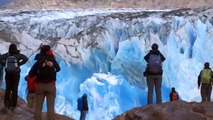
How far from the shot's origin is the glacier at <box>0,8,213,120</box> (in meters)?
14.9

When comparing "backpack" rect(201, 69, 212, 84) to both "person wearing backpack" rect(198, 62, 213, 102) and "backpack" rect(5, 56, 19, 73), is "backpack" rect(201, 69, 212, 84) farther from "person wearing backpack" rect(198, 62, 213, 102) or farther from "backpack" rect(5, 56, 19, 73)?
"backpack" rect(5, 56, 19, 73)

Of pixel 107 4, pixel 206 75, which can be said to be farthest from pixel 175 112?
pixel 107 4

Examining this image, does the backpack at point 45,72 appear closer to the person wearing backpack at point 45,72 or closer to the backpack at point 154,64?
the person wearing backpack at point 45,72

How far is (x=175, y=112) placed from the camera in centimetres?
514

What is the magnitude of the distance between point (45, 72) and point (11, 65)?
1034 mm

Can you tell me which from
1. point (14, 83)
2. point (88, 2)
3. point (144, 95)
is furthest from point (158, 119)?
point (88, 2)

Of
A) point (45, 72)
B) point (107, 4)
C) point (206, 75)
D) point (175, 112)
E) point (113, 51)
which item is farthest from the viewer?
point (107, 4)

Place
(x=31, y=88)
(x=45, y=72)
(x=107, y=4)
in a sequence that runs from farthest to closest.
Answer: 1. (x=107, y=4)
2. (x=31, y=88)
3. (x=45, y=72)

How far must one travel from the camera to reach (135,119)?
17.4ft

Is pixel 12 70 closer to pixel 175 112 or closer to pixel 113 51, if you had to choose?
pixel 175 112

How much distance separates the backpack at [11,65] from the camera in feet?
19.2

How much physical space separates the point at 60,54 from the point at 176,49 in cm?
502

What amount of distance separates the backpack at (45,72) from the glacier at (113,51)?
8.97 m

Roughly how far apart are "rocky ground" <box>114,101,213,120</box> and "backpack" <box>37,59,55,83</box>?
1.19 m
